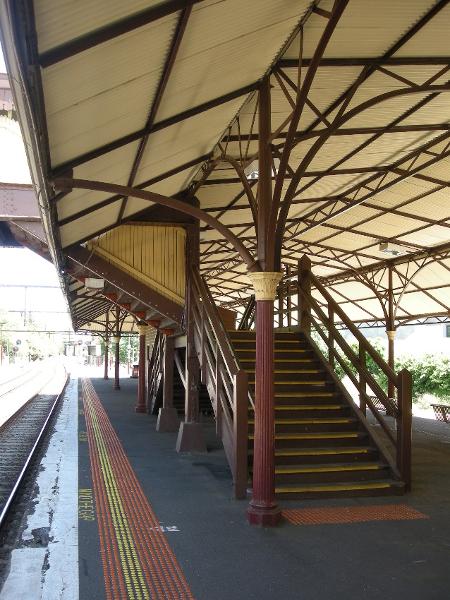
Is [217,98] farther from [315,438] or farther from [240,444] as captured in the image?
[315,438]

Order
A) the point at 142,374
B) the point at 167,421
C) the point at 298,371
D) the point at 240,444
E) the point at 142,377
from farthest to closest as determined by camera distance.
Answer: the point at 142,374 → the point at 142,377 → the point at 167,421 → the point at 298,371 → the point at 240,444

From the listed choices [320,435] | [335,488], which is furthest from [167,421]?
[335,488]

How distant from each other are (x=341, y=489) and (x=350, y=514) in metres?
0.70

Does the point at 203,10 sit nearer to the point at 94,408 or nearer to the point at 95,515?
the point at 95,515

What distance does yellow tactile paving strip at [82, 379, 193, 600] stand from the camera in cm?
426

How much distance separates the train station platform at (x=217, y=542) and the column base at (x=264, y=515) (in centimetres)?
11

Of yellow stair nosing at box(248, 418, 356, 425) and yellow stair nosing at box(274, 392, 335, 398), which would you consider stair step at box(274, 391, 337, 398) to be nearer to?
yellow stair nosing at box(274, 392, 335, 398)

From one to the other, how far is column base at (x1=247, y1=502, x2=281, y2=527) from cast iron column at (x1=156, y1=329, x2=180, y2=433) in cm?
704

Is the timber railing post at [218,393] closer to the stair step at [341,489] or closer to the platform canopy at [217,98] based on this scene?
the stair step at [341,489]

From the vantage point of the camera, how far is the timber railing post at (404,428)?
7.33m

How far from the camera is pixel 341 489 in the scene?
6.98 metres

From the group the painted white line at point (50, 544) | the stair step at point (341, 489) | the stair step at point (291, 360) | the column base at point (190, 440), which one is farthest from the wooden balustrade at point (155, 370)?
the stair step at point (341, 489)

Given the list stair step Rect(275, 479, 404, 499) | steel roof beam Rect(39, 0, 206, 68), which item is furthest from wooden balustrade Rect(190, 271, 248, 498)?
steel roof beam Rect(39, 0, 206, 68)

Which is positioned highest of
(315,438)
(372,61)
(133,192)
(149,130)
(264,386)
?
(372,61)
